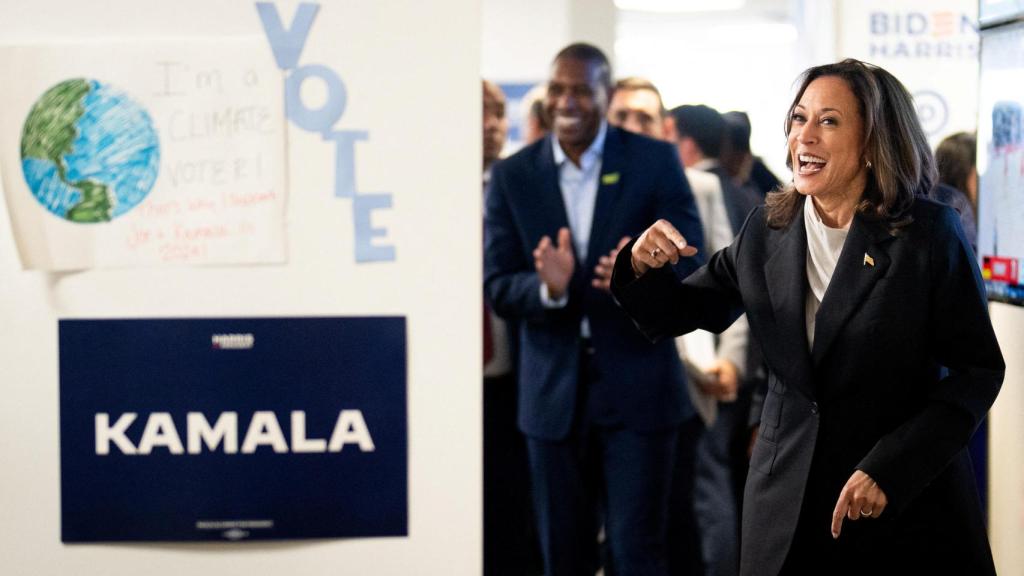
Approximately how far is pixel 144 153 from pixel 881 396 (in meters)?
1.68

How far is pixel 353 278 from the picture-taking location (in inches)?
116

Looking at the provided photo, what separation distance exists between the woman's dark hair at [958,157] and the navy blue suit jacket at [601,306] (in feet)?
3.53

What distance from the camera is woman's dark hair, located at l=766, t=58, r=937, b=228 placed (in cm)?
249

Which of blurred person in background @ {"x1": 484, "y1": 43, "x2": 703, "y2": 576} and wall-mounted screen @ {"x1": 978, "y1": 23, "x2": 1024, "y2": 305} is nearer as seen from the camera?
wall-mounted screen @ {"x1": 978, "y1": 23, "x2": 1024, "y2": 305}

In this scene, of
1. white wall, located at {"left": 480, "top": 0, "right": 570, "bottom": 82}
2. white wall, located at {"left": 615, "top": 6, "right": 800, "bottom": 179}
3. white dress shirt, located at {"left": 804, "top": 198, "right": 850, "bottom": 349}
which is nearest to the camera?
white dress shirt, located at {"left": 804, "top": 198, "right": 850, "bottom": 349}

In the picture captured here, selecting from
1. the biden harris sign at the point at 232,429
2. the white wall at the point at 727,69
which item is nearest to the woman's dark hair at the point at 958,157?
the biden harris sign at the point at 232,429

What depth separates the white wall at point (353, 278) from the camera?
2902mm

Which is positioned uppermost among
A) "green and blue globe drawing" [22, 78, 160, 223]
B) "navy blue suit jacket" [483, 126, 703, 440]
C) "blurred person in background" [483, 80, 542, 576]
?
"green and blue globe drawing" [22, 78, 160, 223]

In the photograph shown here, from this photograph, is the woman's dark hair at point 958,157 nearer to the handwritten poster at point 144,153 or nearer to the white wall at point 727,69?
the handwritten poster at point 144,153

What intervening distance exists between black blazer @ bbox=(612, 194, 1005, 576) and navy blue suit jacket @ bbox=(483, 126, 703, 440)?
44.1 inches

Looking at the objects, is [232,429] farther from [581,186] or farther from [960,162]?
[960,162]

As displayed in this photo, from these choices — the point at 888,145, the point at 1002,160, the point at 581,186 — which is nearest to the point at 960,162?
the point at 1002,160

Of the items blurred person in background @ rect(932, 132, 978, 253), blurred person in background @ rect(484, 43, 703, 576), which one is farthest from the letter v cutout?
blurred person in background @ rect(932, 132, 978, 253)

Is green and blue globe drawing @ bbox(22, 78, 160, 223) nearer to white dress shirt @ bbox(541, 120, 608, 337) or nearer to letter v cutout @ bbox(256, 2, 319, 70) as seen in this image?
letter v cutout @ bbox(256, 2, 319, 70)
